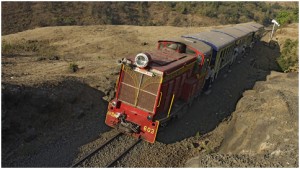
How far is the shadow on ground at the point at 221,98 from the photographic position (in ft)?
50.3

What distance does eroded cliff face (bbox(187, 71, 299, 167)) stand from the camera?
37.1ft

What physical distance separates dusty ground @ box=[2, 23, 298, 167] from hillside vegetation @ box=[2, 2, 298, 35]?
24.1 metres

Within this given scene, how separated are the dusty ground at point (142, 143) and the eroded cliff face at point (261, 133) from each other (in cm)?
3

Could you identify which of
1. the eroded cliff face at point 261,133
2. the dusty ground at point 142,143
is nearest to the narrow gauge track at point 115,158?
the dusty ground at point 142,143

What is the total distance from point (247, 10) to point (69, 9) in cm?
4141

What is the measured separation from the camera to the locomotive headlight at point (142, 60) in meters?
12.2

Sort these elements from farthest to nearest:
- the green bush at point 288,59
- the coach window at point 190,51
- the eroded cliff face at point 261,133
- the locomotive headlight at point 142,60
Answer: the green bush at point 288,59 < the coach window at point 190,51 < the locomotive headlight at point 142,60 < the eroded cliff face at point 261,133

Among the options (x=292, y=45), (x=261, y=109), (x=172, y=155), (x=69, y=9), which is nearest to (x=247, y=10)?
(x=69, y=9)

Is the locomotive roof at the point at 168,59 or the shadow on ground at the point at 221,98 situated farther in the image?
the shadow on ground at the point at 221,98

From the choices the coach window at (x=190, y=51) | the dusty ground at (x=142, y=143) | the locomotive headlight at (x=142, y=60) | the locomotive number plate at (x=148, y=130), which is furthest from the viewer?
the coach window at (x=190, y=51)

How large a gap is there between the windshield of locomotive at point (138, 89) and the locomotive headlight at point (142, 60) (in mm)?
555

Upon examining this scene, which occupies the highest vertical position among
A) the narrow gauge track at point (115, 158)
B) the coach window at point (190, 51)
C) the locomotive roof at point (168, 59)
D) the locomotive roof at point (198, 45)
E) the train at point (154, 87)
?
the locomotive roof at point (198, 45)

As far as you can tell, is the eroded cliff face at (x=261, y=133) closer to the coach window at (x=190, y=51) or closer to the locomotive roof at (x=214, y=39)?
the locomotive roof at (x=214, y=39)

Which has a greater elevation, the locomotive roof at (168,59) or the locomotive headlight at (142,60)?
the locomotive headlight at (142,60)
